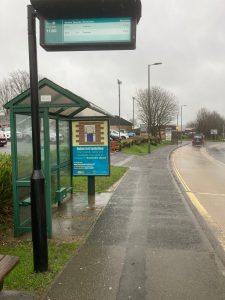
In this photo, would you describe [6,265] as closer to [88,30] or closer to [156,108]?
[88,30]

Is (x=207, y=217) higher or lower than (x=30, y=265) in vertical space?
lower

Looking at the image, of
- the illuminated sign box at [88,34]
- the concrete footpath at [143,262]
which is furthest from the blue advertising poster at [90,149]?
the illuminated sign box at [88,34]

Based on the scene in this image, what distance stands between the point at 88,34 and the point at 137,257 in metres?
2.97

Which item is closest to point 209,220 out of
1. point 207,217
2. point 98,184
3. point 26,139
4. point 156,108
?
point 207,217

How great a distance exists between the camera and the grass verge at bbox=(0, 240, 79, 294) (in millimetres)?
4188

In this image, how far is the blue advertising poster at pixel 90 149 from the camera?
379 inches

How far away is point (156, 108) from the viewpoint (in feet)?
235

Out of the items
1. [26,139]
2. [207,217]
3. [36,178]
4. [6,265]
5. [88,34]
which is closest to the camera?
[6,265]

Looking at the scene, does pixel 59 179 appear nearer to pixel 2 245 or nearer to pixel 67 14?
pixel 2 245

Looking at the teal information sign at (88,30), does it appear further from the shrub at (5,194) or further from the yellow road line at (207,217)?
the yellow road line at (207,217)

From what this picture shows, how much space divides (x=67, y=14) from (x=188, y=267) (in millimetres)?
3410

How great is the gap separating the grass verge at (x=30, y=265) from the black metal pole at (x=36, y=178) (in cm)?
16

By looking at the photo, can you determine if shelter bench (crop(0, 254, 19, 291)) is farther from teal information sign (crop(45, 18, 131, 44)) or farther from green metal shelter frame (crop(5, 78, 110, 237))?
teal information sign (crop(45, 18, 131, 44))

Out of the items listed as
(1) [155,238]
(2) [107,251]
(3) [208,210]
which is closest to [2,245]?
(2) [107,251]
